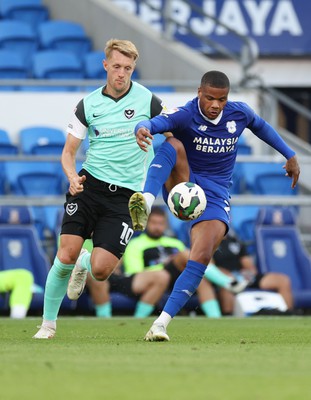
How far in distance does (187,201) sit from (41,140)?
8723mm

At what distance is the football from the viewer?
8.41 m

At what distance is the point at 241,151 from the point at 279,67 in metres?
5.41

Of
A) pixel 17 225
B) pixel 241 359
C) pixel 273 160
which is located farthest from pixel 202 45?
pixel 241 359

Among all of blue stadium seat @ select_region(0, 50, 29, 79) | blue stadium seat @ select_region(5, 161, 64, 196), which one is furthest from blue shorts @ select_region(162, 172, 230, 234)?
blue stadium seat @ select_region(0, 50, 29, 79)

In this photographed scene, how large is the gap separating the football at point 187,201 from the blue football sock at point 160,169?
0.12m

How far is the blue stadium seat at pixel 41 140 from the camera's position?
16766 mm

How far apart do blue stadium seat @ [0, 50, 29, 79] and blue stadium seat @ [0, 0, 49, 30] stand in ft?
4.98

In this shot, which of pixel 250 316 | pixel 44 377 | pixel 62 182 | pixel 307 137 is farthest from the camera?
pixel 307 137

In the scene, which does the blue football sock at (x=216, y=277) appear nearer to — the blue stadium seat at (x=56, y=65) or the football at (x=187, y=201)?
the football at (x=187, y=201)

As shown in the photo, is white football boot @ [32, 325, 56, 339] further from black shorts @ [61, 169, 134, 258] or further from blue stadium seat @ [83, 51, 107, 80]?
blue stadium seat @ [83, 51, 107, 80]

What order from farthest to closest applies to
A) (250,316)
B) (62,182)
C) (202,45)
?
1. (202,45)
2. (62,182)
3. (250,316)

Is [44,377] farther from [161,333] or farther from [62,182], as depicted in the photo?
[62,182]

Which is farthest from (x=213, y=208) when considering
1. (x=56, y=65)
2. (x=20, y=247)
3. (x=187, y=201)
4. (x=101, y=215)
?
(x=56, y=65)

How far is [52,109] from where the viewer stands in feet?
58.9
